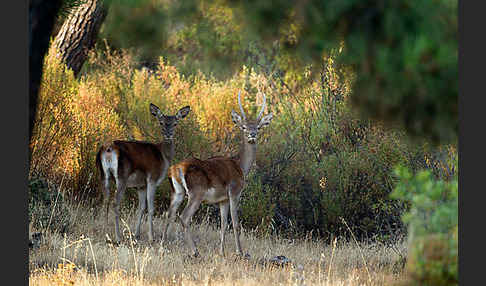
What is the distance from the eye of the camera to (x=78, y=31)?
10.1m

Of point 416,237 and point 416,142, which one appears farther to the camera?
point 416,142

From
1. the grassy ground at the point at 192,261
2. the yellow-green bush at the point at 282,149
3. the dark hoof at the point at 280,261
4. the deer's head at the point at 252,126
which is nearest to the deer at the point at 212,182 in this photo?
the deer's head at the point at 252,126

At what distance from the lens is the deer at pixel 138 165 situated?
305 inches

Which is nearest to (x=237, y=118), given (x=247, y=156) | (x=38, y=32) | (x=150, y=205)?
(x=247, y=156)

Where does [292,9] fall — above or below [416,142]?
above

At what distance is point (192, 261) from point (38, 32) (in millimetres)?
3102

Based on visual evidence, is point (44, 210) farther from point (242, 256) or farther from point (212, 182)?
point (242, 256)

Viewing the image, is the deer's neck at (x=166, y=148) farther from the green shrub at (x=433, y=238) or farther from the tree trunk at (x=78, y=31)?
the green shrub at (x=433, y=238)

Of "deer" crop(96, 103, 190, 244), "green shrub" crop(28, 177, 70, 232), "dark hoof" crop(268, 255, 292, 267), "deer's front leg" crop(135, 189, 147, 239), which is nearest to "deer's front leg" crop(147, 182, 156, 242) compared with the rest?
"deer" crop(96, 103, 190, 244)

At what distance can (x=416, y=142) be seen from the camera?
24.6 ft

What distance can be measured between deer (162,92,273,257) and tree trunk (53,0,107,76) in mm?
3476

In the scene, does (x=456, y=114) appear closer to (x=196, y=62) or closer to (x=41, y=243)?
(x=41, y=243)
